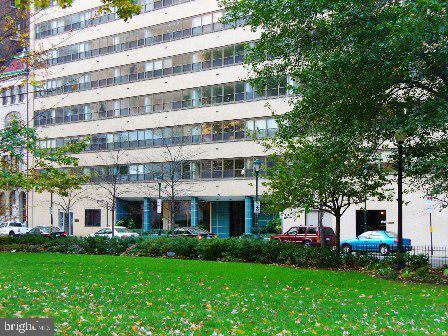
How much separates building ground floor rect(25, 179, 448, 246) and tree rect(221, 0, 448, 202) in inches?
923

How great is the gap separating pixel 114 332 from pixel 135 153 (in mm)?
51077

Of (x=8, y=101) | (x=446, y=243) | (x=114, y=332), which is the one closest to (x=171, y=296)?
(x=114, y=332)

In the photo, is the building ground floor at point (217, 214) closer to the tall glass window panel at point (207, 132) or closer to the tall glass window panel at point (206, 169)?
the tall glass window panel at point (206, 169)

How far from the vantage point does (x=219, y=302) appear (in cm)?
1278

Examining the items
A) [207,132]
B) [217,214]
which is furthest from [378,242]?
[217,214]

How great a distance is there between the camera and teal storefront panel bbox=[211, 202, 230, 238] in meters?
57.2

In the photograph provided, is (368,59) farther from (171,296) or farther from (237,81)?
(237,81)

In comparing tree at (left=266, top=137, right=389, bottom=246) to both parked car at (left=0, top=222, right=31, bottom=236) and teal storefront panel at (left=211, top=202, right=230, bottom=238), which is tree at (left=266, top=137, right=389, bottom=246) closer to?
teal storefront panel at (left=211, top=202, right=230, bottom=238)

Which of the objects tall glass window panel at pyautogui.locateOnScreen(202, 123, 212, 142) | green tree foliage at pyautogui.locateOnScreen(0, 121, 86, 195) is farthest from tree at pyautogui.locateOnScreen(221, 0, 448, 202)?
tall glass window panel at pyautogui.locateOnScreen(202, 123, 212, 142)

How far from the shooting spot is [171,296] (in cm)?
1362

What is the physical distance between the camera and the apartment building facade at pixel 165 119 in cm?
5162

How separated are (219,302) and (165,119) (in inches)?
1790

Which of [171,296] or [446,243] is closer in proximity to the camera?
[171,296]

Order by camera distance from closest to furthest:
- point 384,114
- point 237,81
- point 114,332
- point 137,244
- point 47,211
Result: point 114,332 → point 384,114 → point 137,244 → point 237,81 → point 47,211
